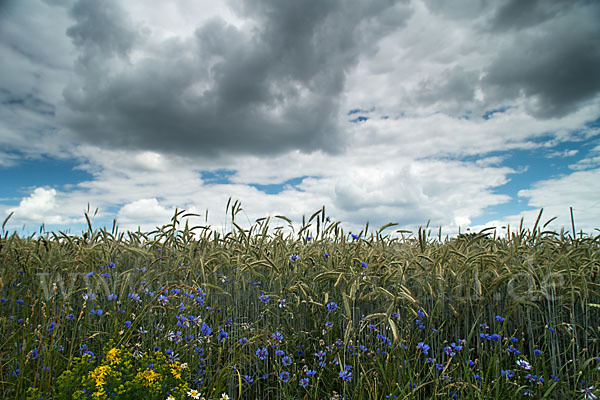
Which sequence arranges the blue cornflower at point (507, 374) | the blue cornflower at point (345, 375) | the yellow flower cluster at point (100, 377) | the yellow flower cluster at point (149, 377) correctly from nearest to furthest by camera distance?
the yellow flower cluster at point (100, 377)
the yellow flower cluster at point (149, 377)
the blue cornflower at point (345, 375)
the blue cornflower at point (507, 374)

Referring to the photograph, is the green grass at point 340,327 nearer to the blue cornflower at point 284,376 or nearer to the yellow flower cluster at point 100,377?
the blue cornflower at point 284,376

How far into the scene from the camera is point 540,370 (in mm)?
3201

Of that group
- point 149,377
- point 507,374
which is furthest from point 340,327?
point 149,377

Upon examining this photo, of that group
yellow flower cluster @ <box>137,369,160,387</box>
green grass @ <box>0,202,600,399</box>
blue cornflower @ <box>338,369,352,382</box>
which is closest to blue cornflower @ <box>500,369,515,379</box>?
green grass @ <box>0,202,600,399</box>

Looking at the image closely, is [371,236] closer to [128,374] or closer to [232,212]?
[232,212]

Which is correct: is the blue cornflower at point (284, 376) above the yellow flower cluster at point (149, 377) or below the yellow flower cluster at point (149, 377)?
below

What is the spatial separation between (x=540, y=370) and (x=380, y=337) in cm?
159

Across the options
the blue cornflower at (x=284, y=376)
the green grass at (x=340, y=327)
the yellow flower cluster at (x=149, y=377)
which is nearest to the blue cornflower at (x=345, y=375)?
the green grass at (x=340, y=327)

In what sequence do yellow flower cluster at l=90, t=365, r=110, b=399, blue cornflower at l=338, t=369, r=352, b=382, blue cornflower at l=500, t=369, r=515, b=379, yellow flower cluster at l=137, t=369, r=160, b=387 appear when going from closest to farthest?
yellow flower cluster at l=90, t=365, r=110, b=399, yellow flower cluster at l=137, t=369, r=160, b=387, blue cornflower at l=338, t=369, r=352, b=382, blue cornflower at l=500, t=369, r=515, b=379

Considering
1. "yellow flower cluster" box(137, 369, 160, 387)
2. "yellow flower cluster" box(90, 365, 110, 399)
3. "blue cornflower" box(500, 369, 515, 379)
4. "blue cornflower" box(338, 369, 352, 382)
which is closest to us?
"yellow flower cluster" box(90, 365, 110, 399)

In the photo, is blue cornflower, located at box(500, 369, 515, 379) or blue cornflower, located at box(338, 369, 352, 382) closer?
blue cornflower, located at box(338, 369, 352, 382)

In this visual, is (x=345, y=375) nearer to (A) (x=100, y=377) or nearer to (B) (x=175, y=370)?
(B) (x=175, y=370)

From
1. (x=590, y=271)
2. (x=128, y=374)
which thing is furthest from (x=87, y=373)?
(x=590, y=271)

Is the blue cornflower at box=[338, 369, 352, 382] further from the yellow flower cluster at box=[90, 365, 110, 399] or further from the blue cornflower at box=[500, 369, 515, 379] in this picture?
the yellow flower cluster at box=[90, 365, 110, 399]
